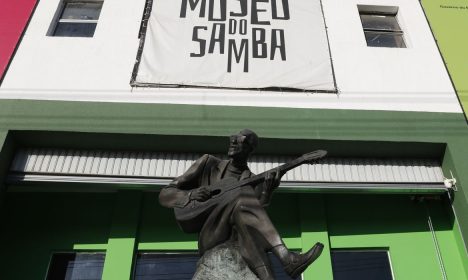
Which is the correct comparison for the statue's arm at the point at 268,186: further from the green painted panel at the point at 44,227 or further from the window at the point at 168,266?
the green painted panel at the point at 44,227

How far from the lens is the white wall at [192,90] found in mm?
7840

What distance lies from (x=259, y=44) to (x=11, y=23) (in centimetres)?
453

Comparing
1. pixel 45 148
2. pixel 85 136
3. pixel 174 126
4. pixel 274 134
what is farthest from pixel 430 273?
pixel 45 148

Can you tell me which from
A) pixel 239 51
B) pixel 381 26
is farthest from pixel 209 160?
pixel 381 26

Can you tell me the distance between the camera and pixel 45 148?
7582mm

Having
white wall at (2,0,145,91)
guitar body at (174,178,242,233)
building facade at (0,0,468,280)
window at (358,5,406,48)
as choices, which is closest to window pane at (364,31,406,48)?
window at (358,5,406,48)

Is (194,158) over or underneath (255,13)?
underneath

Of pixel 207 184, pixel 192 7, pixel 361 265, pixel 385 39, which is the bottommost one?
pixel 207 184

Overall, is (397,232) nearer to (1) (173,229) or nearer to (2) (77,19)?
(1) (173,229)

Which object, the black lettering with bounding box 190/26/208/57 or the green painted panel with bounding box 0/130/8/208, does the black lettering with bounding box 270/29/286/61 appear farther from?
the green painted panel with bounding box 0/130/8/208

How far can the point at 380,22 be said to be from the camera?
9656 millimetres

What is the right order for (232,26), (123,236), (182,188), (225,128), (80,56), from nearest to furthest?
(182,188), (123,236), (225,128), (80,56), (232,26)

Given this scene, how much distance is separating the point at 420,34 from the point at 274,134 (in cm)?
391

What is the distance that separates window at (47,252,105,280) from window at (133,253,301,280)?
23.0 inches
